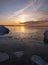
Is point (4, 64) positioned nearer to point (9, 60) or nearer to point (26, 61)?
point (9, 60)

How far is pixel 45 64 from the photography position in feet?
7.11

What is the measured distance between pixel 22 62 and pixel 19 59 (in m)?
0.15

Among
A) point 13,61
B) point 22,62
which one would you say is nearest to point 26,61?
point 22,62

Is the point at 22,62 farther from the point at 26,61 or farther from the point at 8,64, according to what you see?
the point at 8,64

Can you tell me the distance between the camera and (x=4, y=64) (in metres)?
2.30

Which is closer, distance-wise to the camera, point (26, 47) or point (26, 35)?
point (26, 47)

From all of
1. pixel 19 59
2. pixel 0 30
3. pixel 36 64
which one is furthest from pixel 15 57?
pixel 0 30

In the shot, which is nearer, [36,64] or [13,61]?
[36,64]

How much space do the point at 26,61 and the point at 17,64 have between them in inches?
9.6

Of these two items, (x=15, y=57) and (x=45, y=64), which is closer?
(x=45, y=64)

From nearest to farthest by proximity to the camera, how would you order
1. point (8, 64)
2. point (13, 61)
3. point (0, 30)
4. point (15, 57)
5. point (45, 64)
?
point (45, 64), point (8, 64), point (13, 61), point (15, 57), point (0, 30)

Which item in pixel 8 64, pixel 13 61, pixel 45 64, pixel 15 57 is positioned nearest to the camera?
pixel 45 64

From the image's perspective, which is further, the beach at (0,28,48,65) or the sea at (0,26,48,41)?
the sea at (0,26,48,41)

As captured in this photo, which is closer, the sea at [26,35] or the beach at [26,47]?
the beach at [26,47]
